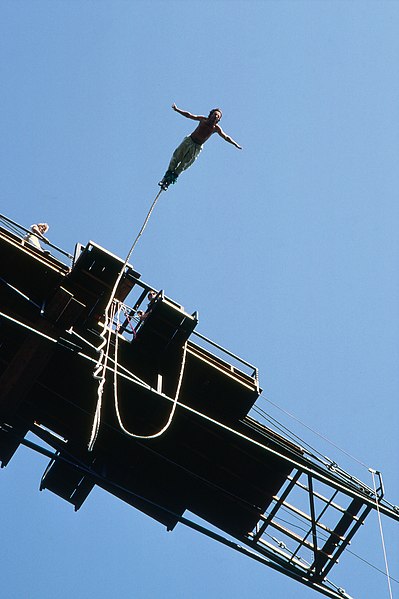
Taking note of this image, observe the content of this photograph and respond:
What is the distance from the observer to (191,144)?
49.9 feet

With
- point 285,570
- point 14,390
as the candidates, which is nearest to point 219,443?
point 285,570

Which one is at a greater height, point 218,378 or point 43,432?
point 218,378

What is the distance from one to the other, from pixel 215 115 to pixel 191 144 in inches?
32.8

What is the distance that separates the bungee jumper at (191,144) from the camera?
1497 cm

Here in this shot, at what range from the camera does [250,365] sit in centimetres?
1414

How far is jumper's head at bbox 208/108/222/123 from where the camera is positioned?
15353mm

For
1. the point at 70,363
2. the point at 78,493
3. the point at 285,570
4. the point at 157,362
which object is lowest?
the point at 78,493

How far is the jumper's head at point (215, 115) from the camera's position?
50.4 feet

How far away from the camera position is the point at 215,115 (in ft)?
50.4

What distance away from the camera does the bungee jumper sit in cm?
1497

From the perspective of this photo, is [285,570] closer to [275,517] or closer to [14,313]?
[275,517]

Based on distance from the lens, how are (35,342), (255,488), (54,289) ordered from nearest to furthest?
(35,342)
(54,289)
(255,488)

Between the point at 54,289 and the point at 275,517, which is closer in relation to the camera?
the point at 54,289

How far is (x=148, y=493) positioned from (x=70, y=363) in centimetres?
308
